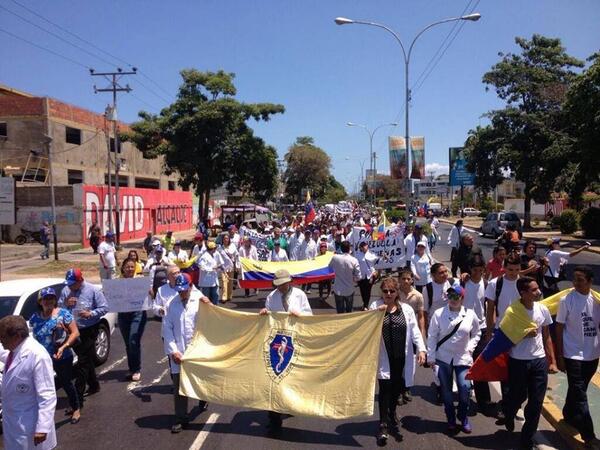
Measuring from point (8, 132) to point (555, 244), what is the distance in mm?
38587

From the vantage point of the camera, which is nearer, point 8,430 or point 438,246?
point 8,430

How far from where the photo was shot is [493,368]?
558 cm

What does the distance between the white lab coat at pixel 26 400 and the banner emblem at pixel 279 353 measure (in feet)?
7.84

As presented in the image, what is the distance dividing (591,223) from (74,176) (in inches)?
1429

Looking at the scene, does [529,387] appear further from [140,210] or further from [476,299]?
[140,210]

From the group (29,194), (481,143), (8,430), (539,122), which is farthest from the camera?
(481,143)

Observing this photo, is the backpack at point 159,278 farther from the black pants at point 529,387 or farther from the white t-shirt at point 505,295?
the black pants at point 529,387

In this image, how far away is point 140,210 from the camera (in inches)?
1478

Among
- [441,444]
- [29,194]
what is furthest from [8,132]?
[441,444]

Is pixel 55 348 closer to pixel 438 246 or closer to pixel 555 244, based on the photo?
pixel 555 244

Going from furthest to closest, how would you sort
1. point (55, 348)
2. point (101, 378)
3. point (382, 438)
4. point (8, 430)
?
point (101, 378) < point (55, 348) < point (382, 438) < point (8, 430)

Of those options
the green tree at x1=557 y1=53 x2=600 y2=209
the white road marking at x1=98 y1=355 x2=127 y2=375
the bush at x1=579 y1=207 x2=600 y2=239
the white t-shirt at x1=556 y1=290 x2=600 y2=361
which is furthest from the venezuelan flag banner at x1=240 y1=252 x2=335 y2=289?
the bush at x1=579 y1=207 x2=600 y2=239

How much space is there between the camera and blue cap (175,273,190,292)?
242 inches

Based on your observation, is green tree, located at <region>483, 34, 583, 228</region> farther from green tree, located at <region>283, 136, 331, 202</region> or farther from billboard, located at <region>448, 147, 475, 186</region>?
green tree, located at <region>283, 136, 331, 202</region>
